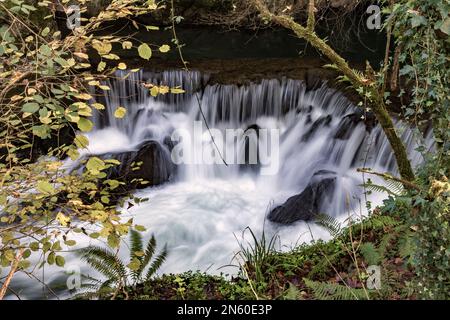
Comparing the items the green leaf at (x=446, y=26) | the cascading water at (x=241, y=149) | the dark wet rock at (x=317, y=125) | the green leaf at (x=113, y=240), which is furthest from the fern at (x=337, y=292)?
the dark wet rock at (x=317, y=125)

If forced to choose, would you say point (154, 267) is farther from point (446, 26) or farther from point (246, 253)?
point (446, 26)

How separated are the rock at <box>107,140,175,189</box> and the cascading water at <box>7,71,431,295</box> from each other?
6.9 inches

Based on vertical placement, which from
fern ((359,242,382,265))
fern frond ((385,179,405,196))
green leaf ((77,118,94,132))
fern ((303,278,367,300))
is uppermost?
green leaf ((77,118,94,132))

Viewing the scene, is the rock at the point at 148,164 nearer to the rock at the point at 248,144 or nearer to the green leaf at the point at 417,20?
the rock at the point at 248,144

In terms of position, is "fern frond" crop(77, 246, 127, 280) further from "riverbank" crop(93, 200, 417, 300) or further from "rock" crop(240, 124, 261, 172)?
"rock" crop(240, 124, 261, 172)

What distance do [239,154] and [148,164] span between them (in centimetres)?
198

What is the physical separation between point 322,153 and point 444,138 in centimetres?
591

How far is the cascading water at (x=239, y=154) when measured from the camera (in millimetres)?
7203

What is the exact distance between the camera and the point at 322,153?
8625 mm

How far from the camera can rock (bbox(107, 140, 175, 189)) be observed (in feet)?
27.6

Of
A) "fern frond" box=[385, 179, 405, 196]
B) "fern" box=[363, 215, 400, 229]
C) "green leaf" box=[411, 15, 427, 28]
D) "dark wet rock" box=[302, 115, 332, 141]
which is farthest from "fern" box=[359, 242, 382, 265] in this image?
"dark wet rock" box=[302, 115, 332, 141]

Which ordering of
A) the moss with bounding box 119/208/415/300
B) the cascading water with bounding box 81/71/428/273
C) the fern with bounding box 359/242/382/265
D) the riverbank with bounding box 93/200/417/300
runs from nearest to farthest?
1. the fern with bounding box 359/242/382/265
2. the riverbank with bounding box 93/200/417/300
3. the moss with bounding box 119/208/415/300
4. the cascading water with bounding box 81/71/428/273

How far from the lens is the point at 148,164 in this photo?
865 centimetres
